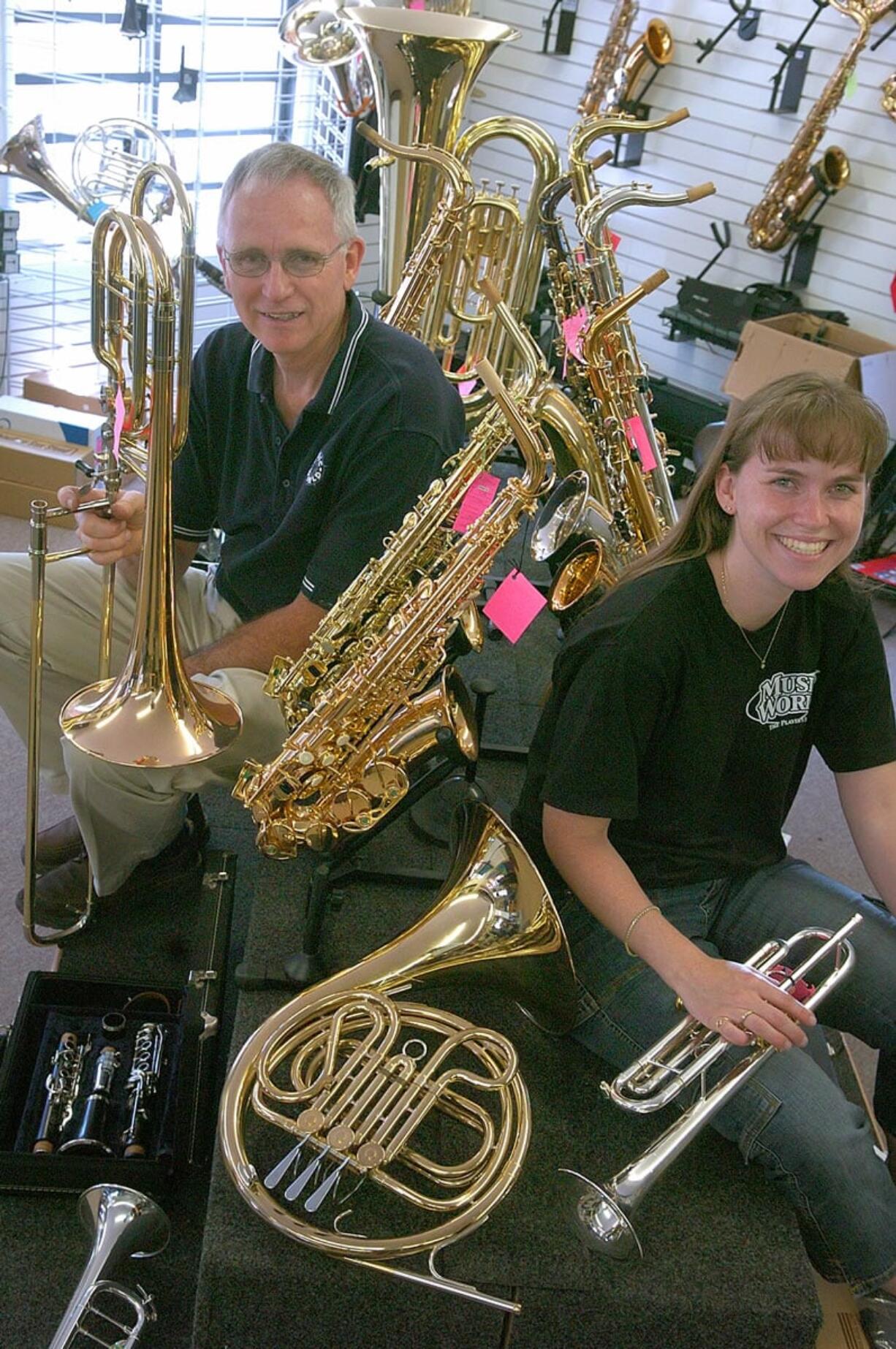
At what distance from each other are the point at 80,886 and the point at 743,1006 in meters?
1.48

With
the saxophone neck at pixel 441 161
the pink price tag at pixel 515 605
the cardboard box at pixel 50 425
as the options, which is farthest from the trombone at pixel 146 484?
the cardboard box at pixel 50 425

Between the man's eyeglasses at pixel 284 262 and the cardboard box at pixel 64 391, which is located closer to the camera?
the man's eyeglasses at pixel 284 262

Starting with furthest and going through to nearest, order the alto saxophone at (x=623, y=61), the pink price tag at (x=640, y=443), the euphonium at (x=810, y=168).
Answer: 1. the alto saxophone at (x=623, y=61)
2. the euphonium at (x=810, y=168)
3. the pink price tag at (x=640, y=443)

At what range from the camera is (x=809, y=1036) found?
1988 millimetres

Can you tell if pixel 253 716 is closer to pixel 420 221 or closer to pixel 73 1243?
pixel 73 1243

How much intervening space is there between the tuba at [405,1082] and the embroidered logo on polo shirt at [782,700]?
0.47 metres

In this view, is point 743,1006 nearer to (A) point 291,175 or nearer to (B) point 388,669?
(B) point 388,669

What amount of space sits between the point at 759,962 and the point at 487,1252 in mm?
594

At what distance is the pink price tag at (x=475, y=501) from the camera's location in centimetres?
217

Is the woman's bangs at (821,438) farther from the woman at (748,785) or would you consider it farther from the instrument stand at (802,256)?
the instrument stand at (802,256)

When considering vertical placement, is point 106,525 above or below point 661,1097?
above

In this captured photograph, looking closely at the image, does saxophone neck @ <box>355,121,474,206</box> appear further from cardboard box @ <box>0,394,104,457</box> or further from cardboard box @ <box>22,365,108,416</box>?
cardboard box @ <box>22,365,108,416</box>

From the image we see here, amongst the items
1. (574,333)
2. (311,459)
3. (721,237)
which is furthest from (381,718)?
(721,237)

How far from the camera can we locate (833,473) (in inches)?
69.4
